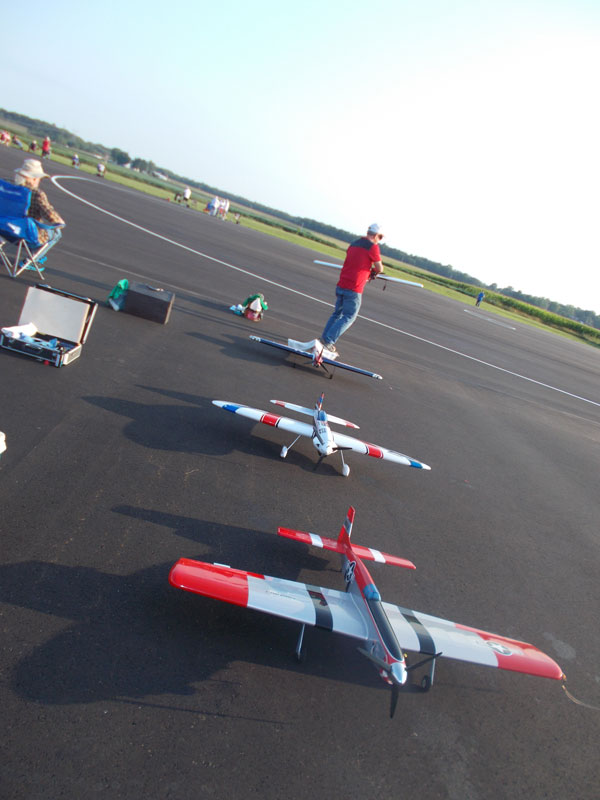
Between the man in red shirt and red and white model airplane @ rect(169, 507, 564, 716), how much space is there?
7787 millimetres

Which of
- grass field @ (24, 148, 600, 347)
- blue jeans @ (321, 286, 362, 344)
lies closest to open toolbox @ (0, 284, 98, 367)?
blue jeans @ (321, 286, 362, 344)

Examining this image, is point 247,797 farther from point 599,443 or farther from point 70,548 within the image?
point 599,443

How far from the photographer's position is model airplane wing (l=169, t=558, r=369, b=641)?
398 centimetres

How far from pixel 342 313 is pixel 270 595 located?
29.5 ft

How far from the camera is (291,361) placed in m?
11.6

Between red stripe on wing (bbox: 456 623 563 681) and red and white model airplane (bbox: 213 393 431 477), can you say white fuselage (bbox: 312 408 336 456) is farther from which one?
red stripe on wing (bbox: 456 623 563 681)

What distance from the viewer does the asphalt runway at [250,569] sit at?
10.8 ft

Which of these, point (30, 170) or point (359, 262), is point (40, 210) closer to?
point (30, 170)

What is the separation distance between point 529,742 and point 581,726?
66 cm

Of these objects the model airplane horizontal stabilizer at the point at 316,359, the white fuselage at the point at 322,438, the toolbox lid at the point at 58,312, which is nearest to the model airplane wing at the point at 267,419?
the white fuselage at the point at 322,438

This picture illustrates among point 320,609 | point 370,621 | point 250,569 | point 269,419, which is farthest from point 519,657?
point 269,419

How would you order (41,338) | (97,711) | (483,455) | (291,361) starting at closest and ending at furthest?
1. (97,711)
2. (41,338)
3. (483,455)
4. (291,361)

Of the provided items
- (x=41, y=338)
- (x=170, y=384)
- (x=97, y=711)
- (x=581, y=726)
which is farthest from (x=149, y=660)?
(x=41, y=338)

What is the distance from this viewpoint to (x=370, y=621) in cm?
426
